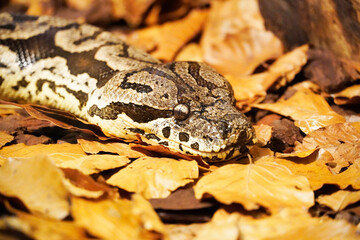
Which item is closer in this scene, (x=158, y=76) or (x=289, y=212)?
(x=289, y=212)

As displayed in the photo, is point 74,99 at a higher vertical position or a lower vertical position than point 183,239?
higher

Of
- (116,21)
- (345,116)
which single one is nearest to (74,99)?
(345,116)

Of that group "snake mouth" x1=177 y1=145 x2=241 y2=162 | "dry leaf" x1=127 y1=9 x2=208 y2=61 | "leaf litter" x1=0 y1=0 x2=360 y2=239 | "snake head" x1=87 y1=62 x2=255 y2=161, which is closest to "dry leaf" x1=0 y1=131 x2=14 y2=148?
"leaf litter" x1=0 y1=0 x2=360 y2=239

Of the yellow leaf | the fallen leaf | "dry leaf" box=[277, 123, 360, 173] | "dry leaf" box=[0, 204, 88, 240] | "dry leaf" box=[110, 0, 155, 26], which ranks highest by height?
"dry leaf" box=[110, 0, 155, 26]

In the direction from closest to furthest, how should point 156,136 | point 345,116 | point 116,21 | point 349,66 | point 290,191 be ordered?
point 290,191 < point 156,136 < point 345,116 < point 349,66 < point 116,21

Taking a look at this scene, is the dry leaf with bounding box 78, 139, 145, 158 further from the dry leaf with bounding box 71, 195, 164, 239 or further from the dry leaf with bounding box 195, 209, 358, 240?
the dry leaf with bounding box 195, 209, 358, 240

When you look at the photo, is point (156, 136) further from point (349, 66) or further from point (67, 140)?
point (349, 66)

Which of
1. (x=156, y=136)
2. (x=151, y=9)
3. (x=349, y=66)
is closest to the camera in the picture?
(x=156, y=136)

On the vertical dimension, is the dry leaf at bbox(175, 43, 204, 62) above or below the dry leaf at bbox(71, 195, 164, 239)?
above
